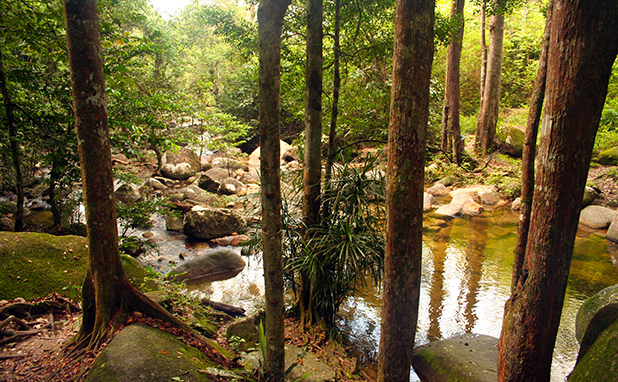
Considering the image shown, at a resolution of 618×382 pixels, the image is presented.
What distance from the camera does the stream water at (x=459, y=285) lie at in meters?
4.64

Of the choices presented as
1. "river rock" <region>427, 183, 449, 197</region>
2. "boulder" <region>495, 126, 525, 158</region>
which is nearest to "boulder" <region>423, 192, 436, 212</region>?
"river rock" <region>427, 183, 449, 197</region>

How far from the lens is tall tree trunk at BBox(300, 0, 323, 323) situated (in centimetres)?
412

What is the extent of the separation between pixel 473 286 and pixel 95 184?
578cm

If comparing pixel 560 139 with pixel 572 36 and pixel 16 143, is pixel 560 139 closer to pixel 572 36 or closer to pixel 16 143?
pixel 572 36

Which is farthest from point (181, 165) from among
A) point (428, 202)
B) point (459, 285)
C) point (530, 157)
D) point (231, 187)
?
point (530, 157)

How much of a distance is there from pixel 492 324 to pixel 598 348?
2327 mm

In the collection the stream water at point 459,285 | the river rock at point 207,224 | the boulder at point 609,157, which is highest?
the boulder at point 609,157

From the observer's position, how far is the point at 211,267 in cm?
655

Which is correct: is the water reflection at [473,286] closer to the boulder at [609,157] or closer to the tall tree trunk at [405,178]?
the tall tree trunk at [405,178]

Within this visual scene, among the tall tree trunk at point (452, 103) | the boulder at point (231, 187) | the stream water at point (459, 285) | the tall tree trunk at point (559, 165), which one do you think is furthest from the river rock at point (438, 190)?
the tall tree trunk at point (559, 165)

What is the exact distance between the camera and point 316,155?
4.23 metres

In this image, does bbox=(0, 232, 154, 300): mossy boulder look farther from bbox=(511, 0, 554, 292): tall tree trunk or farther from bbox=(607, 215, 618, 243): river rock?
bbox=(607, 215, 618, 243): river rock

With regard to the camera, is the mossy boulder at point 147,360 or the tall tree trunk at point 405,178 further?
the tall tree trunk at point 405,178

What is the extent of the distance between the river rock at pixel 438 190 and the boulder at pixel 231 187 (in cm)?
632
